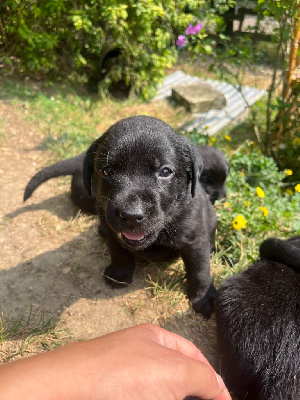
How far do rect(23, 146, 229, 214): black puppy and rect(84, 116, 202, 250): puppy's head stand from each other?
0.78 m

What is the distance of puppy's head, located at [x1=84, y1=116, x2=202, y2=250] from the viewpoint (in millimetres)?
2116

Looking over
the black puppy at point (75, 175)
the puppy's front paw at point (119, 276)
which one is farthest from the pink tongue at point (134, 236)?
the black puppy at point (75, 175)

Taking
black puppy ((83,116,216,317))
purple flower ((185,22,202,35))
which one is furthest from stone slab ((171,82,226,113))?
black puppy ((83,116,216,317))

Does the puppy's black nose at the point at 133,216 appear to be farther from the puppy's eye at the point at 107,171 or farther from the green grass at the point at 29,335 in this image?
the green grass at the point at 29,335

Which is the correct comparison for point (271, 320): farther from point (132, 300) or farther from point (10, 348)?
point (10, 348)

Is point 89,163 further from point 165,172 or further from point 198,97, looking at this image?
point 198,97

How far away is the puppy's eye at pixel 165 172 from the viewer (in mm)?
2256

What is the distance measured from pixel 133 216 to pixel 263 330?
94cm

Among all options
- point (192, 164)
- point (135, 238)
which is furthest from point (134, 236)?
point (192, 164)

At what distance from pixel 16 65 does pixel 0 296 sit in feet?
16.5

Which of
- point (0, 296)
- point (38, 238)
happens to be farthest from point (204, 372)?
point (38, 238)

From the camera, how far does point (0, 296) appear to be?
2.71 m

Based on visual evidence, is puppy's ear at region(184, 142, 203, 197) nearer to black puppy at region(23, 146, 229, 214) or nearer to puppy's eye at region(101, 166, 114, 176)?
puppy's eye at region(101, 166, 114, 176)

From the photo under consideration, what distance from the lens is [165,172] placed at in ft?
7.47
